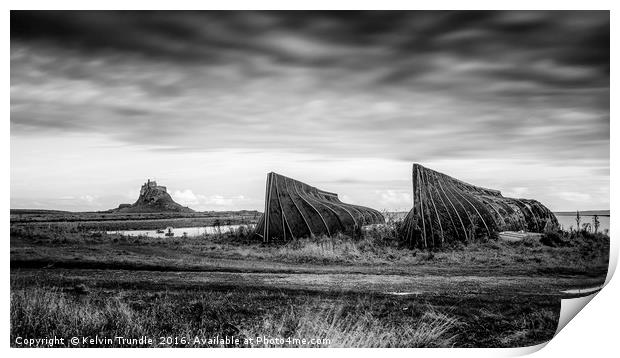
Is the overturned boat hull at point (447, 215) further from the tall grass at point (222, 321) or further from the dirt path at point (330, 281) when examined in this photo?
the tall grass at point (222, 321)

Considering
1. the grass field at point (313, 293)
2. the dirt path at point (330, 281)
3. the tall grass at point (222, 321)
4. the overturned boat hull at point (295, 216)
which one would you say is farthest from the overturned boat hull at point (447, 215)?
the tall grass at point (222, 321)

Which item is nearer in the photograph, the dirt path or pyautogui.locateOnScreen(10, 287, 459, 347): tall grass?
pyautogui.locateOnScreen(10, 287, 459, 347): tall grass

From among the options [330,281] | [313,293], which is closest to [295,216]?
[330,281]

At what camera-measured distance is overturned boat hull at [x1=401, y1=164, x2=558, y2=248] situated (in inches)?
514

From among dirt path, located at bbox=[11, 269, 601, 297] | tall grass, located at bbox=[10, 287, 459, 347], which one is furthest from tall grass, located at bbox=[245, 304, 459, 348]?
dirt path, located at bbox=[11, 269, 601, 297]

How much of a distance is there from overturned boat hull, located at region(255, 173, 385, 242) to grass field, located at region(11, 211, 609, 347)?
2264 millimetres

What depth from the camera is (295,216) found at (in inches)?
607

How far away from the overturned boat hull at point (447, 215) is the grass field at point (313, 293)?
18.6 inches

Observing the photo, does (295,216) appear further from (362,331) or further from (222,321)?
(362,331)

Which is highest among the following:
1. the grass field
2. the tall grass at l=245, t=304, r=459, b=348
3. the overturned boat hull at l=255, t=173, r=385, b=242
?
the overturned boat hull at l=255, t=173, r=385, b=242

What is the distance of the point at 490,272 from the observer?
10867 millimetres

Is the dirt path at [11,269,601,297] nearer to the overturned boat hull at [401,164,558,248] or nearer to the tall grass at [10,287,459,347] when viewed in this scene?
the tall grass at [10,287,459,347]

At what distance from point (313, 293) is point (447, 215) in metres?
5.27

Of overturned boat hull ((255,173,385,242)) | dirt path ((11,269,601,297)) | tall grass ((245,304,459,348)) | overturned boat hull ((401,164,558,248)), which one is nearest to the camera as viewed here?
tall grass ((245,304,459,348))
